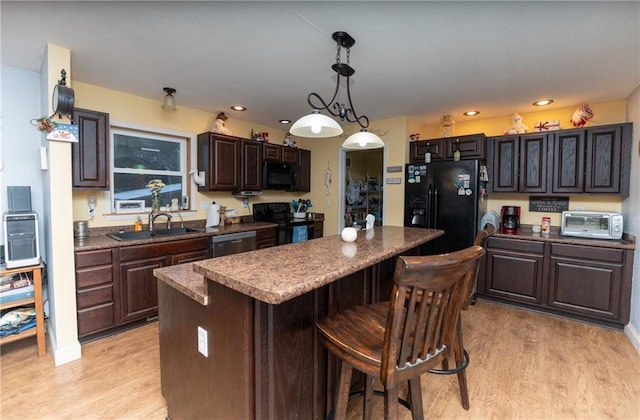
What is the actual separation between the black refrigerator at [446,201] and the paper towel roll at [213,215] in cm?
248

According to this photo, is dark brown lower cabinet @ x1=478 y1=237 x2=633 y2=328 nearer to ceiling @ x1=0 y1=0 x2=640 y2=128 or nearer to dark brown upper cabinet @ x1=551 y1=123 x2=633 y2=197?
dark brown upper cabinet @ x1=551 y1=123 x2=633 y2=197

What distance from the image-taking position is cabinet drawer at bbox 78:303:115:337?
2.43m

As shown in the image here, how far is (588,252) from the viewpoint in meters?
2.92

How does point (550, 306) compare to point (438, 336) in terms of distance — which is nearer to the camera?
point (438, 336)

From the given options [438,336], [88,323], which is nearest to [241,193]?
[88,323]

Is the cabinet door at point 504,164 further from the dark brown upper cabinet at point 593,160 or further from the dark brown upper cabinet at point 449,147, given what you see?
the dark brown upper cabinet at point 593,160

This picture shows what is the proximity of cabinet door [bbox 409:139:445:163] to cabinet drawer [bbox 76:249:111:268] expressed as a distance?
357cm

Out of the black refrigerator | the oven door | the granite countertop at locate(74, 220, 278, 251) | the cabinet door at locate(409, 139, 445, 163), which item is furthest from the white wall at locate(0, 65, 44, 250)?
the cabinet door at locate(409, 139, 445, 163)

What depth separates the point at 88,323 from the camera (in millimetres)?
2465

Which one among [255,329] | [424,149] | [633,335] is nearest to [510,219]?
[424,149]

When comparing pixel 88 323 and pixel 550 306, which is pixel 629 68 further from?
pixel 88 323

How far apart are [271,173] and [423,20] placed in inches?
115

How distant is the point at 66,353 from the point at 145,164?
6.52ft

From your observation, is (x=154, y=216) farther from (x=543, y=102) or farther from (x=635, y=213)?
(x=635, y=213)
